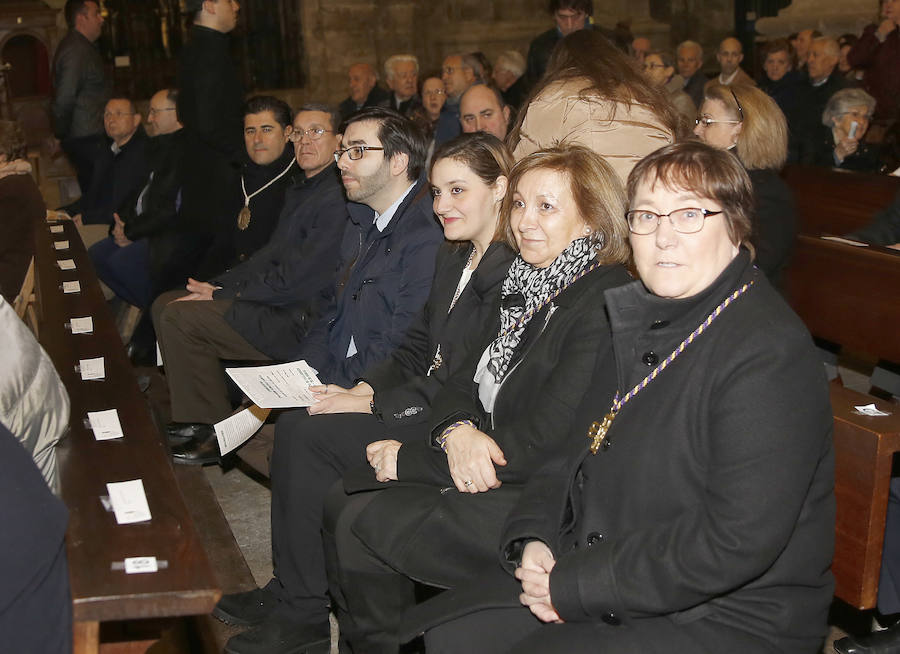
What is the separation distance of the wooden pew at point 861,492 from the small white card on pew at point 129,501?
157 centimetres

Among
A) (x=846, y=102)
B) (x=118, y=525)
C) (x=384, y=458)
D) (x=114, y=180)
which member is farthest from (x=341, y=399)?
(x=114, y=180)

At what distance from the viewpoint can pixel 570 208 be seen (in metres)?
2.56

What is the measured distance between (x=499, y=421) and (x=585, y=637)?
0.77m

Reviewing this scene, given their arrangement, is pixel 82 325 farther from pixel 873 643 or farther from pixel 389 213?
pixel 873 643

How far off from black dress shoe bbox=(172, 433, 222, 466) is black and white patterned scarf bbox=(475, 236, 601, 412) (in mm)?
2018

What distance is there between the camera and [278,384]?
3252 mm

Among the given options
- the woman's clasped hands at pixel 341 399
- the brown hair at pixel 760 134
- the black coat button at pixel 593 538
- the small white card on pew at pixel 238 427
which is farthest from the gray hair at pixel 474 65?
the black coat button at pixel 593 538

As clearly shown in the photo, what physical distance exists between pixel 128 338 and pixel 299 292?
2222 millimetres

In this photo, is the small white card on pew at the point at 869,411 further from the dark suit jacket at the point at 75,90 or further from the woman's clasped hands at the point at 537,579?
the dark suit jacket at the point at 75,90

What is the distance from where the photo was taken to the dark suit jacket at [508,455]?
92.0 inches

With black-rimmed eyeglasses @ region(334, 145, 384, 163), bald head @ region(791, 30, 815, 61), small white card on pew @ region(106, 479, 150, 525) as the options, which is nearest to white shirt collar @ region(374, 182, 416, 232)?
black-rimmed eyeglasses @ region(334, 145, 384, 163)

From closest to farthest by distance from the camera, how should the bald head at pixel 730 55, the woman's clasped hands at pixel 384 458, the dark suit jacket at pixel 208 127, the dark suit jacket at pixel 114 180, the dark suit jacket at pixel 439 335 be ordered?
1. the woman's clasped hands at pixel 384 458
2. the dark suit jacket at pixel 439 335
3. the dark suit jacket at pixel 208 127
4. the dark suit jacket at pixel 114 180
5. the bald head at pixel 730 55

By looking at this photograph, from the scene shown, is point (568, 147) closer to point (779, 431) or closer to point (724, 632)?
point (779, 431)

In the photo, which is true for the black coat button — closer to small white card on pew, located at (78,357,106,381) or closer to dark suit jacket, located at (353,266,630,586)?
dark suit jacket, located at (353,266,630,586)
